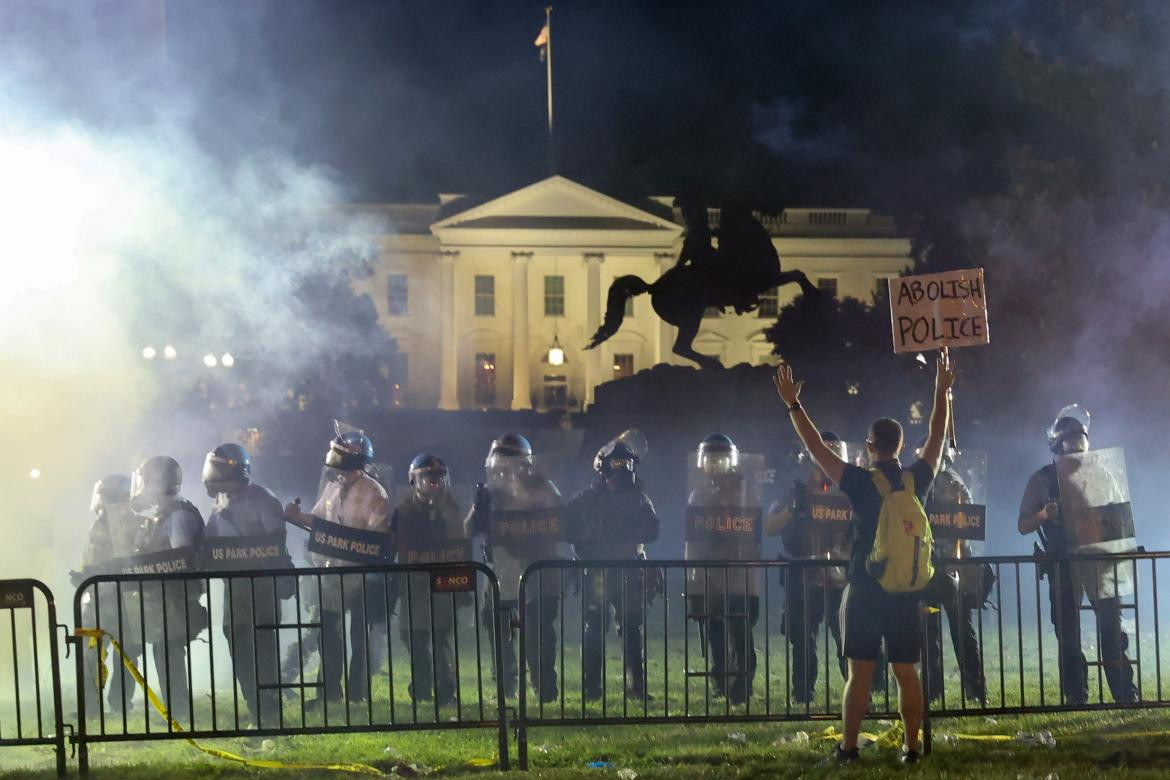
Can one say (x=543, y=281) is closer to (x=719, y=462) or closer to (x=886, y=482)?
(x=719, y=462)

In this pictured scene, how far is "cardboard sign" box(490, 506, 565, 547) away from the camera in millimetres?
7648

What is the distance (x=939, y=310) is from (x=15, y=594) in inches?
176

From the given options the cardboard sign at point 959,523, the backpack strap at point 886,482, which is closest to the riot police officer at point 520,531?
the cardboard sign at point 959,523

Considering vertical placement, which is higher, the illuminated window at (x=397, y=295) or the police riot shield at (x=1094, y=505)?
the illuminated window at (x=397, y=295)

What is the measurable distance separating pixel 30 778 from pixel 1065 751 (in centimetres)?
450

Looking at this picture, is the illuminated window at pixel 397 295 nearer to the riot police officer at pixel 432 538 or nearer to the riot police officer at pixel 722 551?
the riot police officer at pixel 432 538

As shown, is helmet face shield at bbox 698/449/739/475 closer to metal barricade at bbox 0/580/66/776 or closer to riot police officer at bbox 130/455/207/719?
riot police officer at bbox 130/455/207/719

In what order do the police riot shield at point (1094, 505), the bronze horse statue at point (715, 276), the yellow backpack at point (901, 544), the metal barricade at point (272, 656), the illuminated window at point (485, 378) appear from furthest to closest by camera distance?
1. the illuminated window at point (485, 378)
2. the bronze horse statue at point (715, 276)
3. the metal barricade at point (272, 656)
4. the police riot shield at point (1094, 505)
5. the yellow backpack at point (901, 544)

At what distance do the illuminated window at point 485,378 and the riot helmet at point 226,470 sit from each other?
141 feet

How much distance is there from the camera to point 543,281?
50.2 meters

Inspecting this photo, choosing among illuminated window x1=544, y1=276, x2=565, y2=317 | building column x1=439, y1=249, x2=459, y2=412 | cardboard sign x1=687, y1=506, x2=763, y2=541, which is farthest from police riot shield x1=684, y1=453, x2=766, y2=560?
illuminated window x1=544, y1=276, x2=565, y2=317

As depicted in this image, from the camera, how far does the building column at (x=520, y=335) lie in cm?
4894

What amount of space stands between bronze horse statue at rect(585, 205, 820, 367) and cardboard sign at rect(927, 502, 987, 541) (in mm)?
7789

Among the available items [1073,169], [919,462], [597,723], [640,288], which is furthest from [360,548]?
[1073,169]
